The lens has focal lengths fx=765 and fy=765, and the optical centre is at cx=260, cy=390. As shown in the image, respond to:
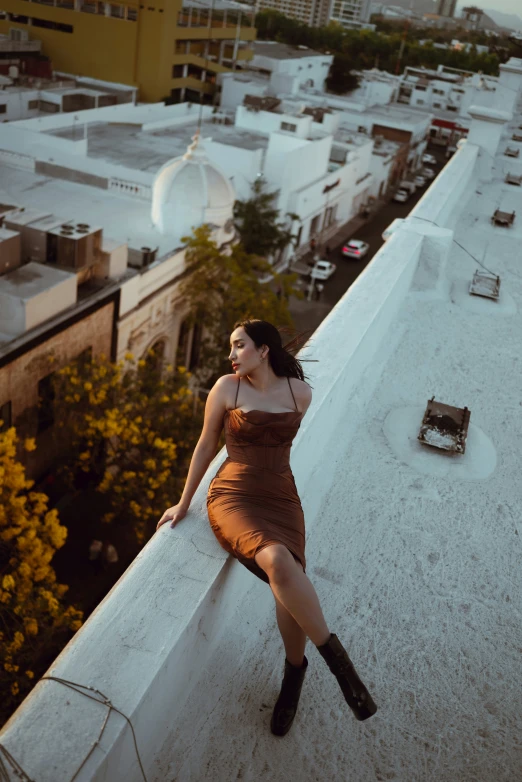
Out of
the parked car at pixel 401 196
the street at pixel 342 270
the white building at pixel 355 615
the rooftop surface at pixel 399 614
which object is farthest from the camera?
the parked car at pixel 401 196

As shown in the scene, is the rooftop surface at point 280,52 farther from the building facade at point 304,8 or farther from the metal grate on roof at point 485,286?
the building facade at point 304,8

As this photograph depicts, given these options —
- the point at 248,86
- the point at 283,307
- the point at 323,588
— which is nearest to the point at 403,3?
the point at 248,86

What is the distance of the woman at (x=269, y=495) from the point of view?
2895 mm

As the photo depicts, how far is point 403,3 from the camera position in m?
184

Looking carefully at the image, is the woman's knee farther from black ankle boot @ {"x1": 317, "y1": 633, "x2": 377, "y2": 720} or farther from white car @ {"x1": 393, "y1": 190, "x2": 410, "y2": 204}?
white car @ {"x1": 393, "y1": 190, "x2": 410, "y2": 204}

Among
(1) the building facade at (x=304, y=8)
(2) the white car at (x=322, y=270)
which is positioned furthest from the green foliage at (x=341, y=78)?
(1) the building facade at (x=304, y=8)

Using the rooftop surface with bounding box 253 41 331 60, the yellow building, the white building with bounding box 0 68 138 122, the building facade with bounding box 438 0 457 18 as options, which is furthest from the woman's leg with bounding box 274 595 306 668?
the building facade with bounding box 438 0 457 18

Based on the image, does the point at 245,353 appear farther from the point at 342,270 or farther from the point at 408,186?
the point at 408,186

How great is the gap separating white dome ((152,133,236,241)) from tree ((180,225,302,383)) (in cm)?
49

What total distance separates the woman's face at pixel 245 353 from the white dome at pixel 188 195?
47.4 ft

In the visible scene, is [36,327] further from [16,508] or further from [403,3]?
[403,3]

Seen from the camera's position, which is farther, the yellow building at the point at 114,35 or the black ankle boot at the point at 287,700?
the yellow building at the point at 114,35

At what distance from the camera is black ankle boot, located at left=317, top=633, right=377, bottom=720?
2871 millimetres

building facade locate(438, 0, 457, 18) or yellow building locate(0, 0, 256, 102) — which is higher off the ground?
building facade locate(438, 0, 457, 18)
